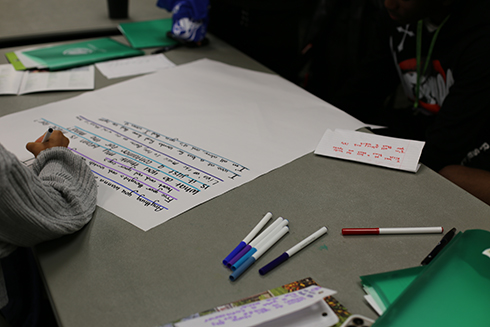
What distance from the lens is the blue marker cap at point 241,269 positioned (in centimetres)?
54

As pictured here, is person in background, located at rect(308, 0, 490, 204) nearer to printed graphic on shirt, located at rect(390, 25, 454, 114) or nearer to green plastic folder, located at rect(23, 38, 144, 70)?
printed graphic on shirt, located at rect(390, 25, 454, 114)

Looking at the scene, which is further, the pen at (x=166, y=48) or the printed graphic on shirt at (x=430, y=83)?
the pen at (x=166, y=48)

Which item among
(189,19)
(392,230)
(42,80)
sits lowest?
(42,80)

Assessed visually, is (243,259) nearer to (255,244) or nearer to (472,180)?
(255,244)

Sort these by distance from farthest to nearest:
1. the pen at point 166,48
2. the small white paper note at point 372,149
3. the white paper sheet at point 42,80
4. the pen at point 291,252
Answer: the pen at point 166,48 < the white paper sheet at point 42,80 < the small white paper note at point 372,149 < the pen at point 291,252

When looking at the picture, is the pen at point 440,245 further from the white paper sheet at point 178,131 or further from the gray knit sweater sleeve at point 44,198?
the gray knit sweater sleeve at point 44,198

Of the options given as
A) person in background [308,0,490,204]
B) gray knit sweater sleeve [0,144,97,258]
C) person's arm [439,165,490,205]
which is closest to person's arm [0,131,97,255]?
gray knit sweater sleeve [0,144,97,258]

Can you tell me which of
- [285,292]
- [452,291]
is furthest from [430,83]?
[285,292]

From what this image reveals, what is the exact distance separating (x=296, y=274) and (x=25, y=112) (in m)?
0.78

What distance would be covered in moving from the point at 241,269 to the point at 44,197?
0.31 m

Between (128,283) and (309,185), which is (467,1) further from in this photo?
(128,283)

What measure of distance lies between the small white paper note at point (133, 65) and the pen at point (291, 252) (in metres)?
0.81

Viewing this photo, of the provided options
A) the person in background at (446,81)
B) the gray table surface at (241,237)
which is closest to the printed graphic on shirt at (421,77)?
the person in background at (446,81)

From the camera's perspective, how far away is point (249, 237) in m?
0.61
